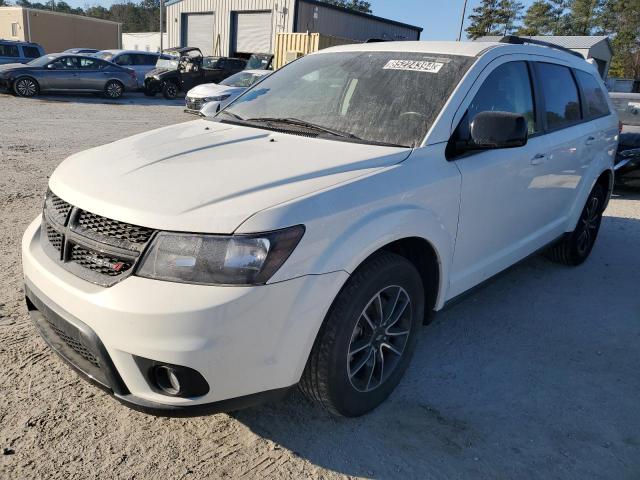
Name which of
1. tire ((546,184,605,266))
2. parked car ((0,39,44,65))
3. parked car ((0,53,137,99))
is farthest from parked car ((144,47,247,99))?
tire ((546,184,605,266))

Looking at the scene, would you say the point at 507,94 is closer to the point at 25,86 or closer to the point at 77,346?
the point at 77,346

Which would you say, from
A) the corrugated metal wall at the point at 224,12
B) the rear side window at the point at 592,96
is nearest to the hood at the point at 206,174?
the rear side window at the point at 592,96

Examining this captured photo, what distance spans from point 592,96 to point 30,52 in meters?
20.7

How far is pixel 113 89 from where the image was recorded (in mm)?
19016

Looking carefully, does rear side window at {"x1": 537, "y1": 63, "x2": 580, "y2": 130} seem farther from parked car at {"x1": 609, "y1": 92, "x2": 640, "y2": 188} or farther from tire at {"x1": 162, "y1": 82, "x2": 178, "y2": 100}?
tire at {"x1": 162, "y1": 82, "x2": 178, "y2": 100}

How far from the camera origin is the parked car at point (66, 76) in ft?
55.1

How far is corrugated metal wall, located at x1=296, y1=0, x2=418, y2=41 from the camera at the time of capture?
28.8 metres

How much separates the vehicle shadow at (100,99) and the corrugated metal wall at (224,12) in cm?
1029

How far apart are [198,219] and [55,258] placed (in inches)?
31.2

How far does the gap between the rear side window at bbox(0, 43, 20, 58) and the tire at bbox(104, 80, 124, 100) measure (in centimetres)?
369

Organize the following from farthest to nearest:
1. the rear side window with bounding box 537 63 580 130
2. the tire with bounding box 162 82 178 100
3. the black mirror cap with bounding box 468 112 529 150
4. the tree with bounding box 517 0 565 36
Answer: the tree with bounding box 517 0 565 36, the tire with bounding box 162 82 178 100, the rear side window with bounding box 537 63 580 130, the black mirror cap with bounding box 468 112 529 150

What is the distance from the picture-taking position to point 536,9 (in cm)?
6788

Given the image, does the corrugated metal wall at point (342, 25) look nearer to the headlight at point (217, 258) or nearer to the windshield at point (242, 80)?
the windshield at point (242, 80)

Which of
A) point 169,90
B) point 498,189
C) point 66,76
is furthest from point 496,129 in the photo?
point 169,90
